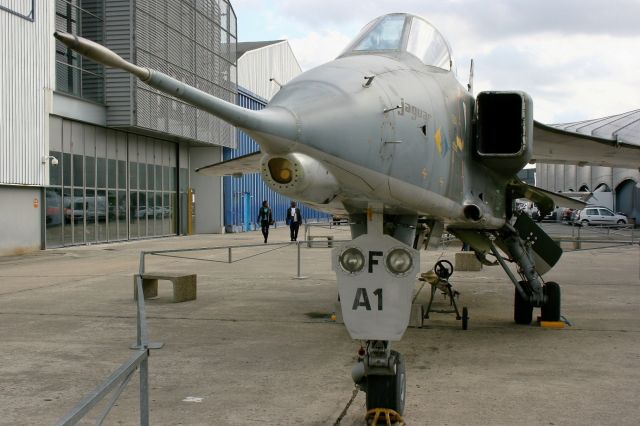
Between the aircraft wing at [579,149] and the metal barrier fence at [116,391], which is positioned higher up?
the aircraft wing at [579,149]

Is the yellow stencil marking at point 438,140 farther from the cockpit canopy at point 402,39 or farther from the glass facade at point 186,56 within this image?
the glass facade at point 186,56

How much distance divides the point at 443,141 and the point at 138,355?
281cm

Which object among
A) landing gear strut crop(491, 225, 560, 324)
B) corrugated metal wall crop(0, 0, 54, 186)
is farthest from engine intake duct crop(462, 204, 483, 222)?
corrugated metal wall crop(0, 0, 54, 186)

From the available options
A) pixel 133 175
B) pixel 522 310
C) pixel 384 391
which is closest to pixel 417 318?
pixel 522 310

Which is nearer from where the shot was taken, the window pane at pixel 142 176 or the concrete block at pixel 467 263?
the concrete block at pixel 467 263

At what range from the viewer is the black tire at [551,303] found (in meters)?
8.91

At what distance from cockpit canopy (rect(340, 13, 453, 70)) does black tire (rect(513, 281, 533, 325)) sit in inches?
168

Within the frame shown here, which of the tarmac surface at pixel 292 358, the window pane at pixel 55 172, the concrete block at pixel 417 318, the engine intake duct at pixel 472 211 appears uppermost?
the window pane at pixel 55 172

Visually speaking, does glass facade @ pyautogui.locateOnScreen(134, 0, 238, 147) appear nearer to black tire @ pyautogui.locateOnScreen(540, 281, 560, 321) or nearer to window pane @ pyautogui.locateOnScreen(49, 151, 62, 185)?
window pane @ pyautogui.locateOnScreen(49, 151, 62, 185)

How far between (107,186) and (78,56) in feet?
17.8

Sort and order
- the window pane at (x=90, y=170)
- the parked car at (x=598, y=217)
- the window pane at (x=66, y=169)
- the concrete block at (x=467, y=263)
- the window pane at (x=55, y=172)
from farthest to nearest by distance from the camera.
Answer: the parked car at (x=598, y=217) < the window pane at (x=90, y=170) < the window pane at (x=66, y=169) < the window pane at (x=55, y=172) < the concrete block at (x=467, y=263)

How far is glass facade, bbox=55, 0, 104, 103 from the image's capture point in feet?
77.8

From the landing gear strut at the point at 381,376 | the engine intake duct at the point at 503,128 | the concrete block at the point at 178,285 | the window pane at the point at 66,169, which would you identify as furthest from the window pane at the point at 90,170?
the landing gear strut at the point at 381,376

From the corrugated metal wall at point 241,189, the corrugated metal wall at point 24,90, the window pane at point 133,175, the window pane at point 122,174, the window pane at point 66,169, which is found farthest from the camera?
the corrugated metal wall at point 241,189
